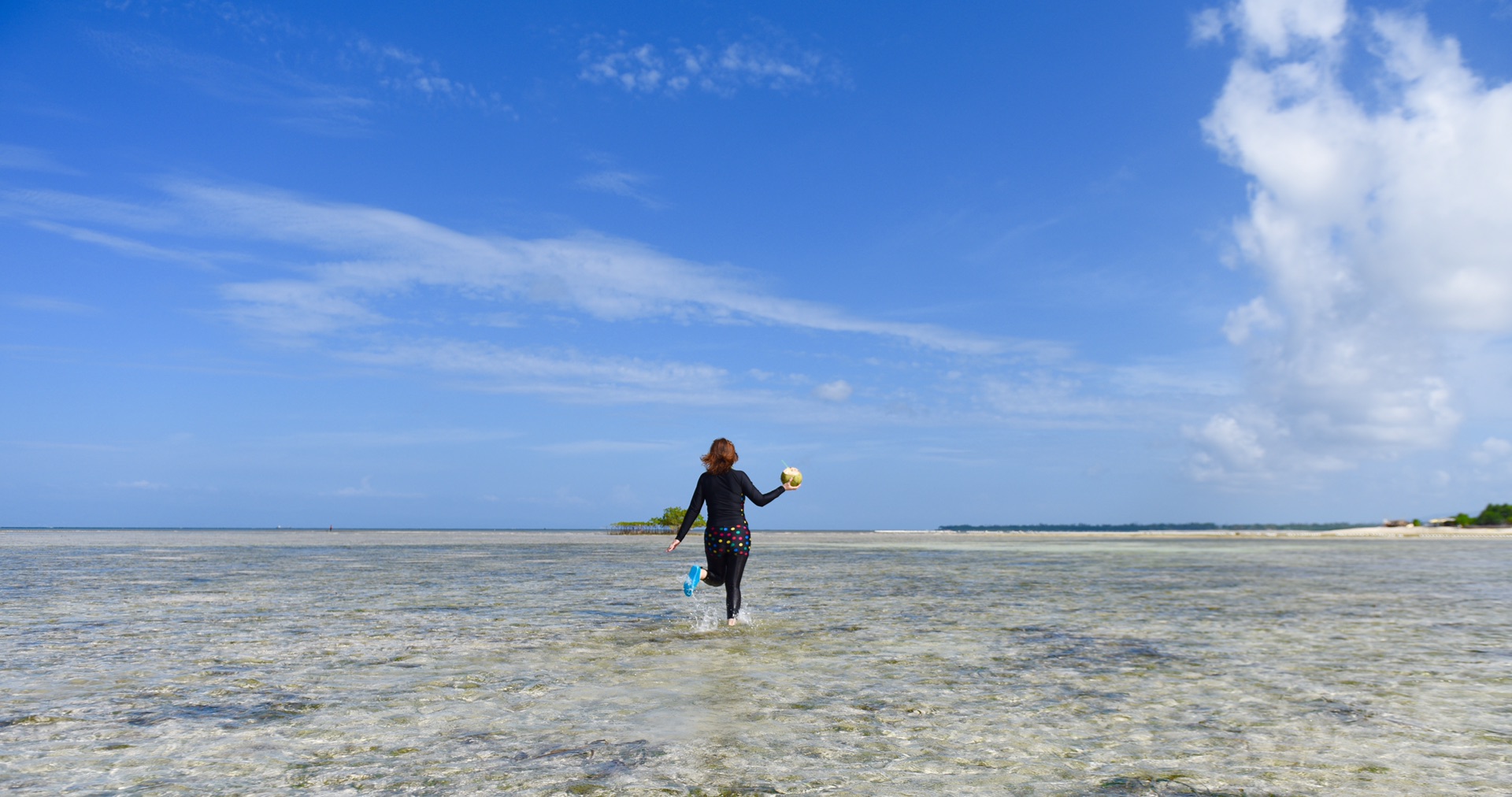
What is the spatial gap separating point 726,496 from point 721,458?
1.79 ft

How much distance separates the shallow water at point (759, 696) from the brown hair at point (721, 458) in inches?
89.2

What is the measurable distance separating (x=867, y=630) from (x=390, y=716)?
714cm

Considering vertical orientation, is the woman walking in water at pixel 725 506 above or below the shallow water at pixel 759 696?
above

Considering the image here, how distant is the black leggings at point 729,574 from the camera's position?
12.8m

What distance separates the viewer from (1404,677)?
895 cm

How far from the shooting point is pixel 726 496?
12602mm

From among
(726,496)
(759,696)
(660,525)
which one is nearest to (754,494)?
(726,496)

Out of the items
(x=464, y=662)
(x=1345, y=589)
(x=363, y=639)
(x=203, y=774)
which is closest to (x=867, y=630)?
(x=464, y=662)

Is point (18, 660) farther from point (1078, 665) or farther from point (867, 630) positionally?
point (1078, 665)

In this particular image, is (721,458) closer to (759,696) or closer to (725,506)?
(725,506)

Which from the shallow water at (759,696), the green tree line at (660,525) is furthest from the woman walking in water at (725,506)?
the green tree line at (660,525)

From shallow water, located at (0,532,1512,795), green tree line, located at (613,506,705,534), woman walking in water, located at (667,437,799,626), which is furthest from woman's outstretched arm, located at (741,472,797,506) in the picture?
green tree line, located at (613,506,705,534)

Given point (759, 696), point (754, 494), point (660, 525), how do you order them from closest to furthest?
point (759, 696) → point (754, 494) → point (660, 525)

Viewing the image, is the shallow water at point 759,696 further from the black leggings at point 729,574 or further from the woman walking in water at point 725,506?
the woman walking in water at point 725,506
